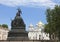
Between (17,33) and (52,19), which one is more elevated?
(52,19)

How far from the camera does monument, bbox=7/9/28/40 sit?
4003cm

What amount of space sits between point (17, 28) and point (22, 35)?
1.66 meters

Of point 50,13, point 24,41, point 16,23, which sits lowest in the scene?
point 24,41

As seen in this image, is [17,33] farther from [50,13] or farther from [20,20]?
[50,13]

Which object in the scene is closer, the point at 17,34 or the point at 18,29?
the point at 17,34

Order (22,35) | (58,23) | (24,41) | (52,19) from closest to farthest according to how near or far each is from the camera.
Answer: (24,41) → (22,35) → (58,23) → (52,19)

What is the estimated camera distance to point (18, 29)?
135 feet

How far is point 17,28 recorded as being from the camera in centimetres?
4131

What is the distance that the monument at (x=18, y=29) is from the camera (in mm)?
40031

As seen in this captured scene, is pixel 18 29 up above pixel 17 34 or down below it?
above

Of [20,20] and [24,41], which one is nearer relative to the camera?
[24,41]

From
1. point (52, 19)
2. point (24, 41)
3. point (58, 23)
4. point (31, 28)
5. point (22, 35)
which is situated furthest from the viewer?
point (31, 28)

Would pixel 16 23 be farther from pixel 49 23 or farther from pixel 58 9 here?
pixel 49 23

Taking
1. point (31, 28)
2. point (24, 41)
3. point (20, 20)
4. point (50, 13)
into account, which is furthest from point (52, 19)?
point (31, 28)
